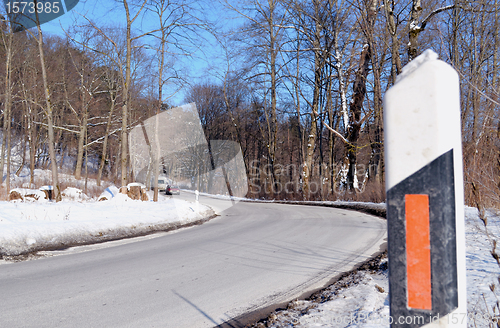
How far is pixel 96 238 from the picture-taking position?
28.6 ft

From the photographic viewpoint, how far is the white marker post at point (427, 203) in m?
1.09

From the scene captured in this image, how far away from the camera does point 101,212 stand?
10.9m

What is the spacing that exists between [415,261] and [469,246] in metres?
6.11

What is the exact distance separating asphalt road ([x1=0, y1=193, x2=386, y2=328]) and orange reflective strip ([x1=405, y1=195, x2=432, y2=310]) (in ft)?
9.32

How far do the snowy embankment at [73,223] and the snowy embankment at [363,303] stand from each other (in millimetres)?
5887

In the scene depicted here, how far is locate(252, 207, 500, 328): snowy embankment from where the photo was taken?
3.26 meters

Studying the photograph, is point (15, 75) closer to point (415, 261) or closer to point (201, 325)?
point (201, 325)

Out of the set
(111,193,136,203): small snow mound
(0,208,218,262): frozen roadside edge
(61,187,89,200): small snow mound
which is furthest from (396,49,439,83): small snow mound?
(61,187,89,200): small snow mound

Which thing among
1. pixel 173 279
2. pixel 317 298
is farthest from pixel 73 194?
pixel 317 298

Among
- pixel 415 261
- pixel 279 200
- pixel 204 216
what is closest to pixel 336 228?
pixel 204 216

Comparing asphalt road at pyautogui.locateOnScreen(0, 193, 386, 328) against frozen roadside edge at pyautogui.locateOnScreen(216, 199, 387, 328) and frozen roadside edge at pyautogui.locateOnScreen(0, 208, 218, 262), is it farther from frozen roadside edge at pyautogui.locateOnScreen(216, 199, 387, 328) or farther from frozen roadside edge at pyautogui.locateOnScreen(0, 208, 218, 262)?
frozen roadside edge at pyautogui.locateOnScreen(0, 208, 218, 262)

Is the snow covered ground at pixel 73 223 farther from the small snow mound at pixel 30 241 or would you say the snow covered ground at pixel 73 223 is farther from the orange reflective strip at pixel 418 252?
the orange reflective strip at pixel 418 252

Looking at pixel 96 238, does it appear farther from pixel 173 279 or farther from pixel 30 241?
pixel 173 279

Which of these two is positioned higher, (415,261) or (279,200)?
(415,261)
